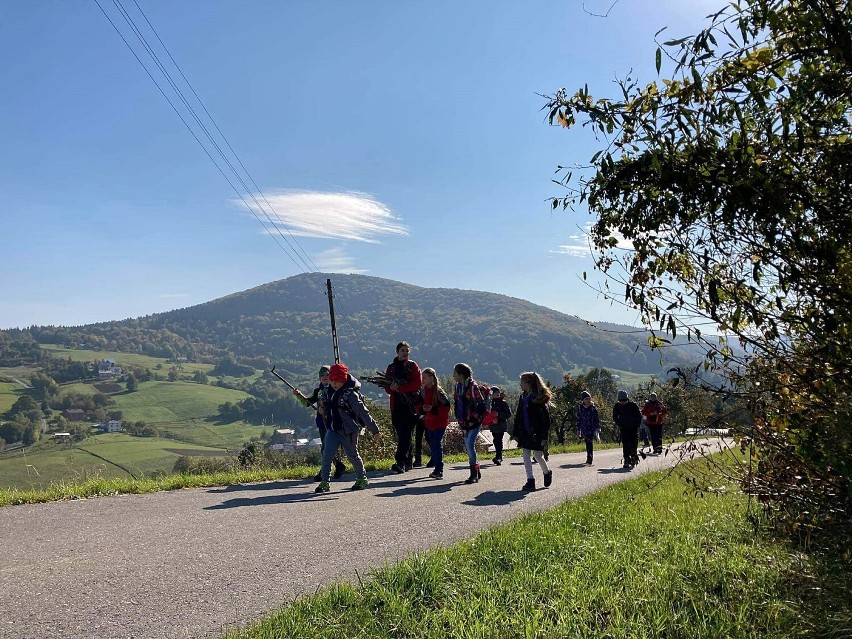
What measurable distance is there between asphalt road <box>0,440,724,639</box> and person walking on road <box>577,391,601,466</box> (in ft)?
22.2

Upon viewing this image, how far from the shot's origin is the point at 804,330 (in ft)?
11.2

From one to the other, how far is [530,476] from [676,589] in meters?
5.70

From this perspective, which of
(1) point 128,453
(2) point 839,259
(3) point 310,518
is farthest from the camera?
(1) point 128,453

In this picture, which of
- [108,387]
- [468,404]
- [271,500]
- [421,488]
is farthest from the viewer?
[108,387]

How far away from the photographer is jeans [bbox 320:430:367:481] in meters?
9.36

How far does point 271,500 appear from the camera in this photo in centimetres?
848

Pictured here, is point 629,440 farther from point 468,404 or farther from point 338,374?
point 338,374

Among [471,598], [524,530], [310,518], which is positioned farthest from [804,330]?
[310,518]

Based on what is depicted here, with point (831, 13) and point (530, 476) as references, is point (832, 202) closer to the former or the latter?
point (831, 13)

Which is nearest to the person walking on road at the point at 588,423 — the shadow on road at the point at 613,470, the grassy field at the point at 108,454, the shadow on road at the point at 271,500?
the shadow on road at the point at 613,470

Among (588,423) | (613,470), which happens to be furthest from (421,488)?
(588,423)

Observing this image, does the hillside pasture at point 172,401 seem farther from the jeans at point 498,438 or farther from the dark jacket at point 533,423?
the dark jacket at point 533,423

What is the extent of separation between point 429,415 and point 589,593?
722cm

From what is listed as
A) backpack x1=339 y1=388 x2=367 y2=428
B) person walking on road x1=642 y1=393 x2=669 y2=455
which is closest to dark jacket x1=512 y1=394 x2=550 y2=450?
Result: backpack x1=339 y1=388 x2=367 y2=428
